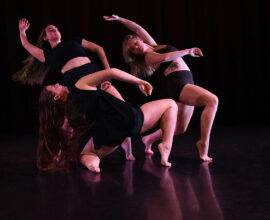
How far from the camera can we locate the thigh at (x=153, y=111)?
2646 mm

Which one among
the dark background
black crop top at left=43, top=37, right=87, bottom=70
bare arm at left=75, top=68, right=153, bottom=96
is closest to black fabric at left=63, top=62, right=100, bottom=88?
black crop top at left=43, top=37, right=87, bottom=70

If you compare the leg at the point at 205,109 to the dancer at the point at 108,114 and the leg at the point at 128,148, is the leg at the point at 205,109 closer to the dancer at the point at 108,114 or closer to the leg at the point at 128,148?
the dancer at the point at 108,114

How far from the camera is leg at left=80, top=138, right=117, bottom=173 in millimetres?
2640

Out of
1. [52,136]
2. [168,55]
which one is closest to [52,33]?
[52,136]

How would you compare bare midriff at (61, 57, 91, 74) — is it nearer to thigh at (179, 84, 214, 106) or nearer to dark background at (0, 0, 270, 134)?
thigh at (179, 84, 214, 106)

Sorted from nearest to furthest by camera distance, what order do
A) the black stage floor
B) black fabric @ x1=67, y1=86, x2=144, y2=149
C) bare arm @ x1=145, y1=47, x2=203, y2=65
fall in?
1. the black stage floor
2. black fabric @ x1=67, y1=86, x2=144, y2=149
3. bare arm @ x1=145, y1=47, x2=203, y2=65

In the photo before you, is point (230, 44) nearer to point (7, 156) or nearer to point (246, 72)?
point (246, 72)

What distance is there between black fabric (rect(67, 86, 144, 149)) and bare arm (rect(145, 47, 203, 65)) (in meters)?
0.52

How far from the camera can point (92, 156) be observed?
108 inches

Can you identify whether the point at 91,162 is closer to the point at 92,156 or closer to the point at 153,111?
the point at 92,156

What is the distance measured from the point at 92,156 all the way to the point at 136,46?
3.24 feet

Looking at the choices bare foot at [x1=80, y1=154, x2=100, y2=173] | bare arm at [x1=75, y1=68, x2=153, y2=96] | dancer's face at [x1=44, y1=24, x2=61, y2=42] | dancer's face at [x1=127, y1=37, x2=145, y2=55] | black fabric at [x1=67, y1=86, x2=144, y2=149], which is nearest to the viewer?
bare arm at [x1=75, y1=68, x2=153, y2=96]

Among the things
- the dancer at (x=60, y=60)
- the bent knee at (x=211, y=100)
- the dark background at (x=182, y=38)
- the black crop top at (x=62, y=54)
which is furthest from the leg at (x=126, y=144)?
the dark background at (x=182, y=38)

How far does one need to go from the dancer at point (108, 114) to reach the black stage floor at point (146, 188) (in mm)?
210
